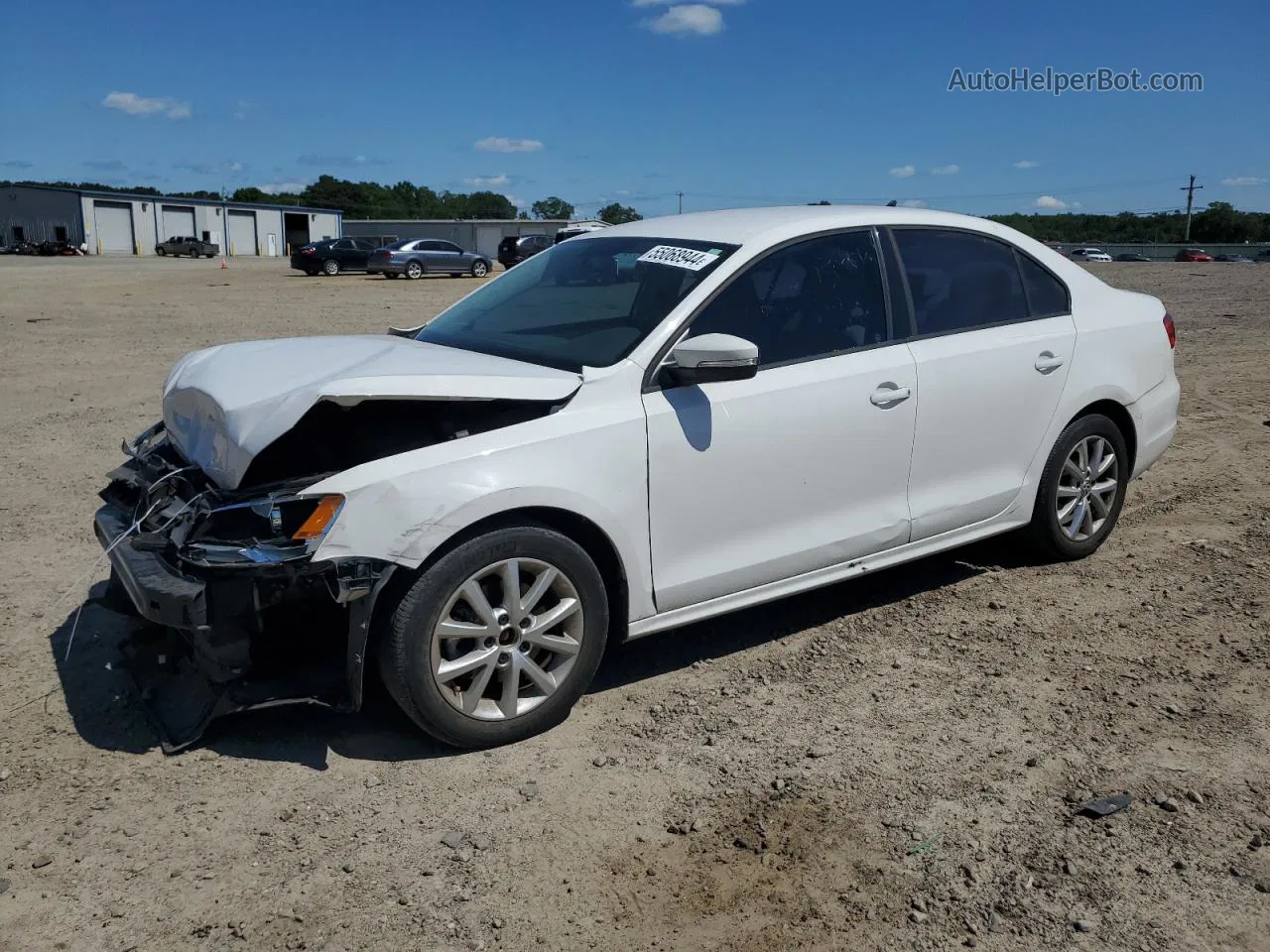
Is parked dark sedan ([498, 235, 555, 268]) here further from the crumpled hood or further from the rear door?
the crumpled hood

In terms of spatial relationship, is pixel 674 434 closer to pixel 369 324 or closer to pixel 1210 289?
pixel 369 324

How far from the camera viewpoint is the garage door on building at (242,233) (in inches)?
3297

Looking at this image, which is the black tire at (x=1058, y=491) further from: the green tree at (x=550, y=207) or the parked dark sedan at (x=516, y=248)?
the green tree at (x=550, y=207)

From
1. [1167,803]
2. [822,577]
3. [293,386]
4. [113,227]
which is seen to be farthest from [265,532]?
[113,227]

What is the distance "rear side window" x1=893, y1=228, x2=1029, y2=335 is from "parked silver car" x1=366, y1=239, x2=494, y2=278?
107 ft

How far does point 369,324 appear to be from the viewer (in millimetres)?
17328

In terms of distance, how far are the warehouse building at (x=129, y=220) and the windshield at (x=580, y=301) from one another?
77717mm

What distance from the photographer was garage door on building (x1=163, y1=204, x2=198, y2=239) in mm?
79812

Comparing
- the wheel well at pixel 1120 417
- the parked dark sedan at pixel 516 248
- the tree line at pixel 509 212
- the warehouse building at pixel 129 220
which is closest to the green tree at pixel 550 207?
the tree line at pixel 509 212

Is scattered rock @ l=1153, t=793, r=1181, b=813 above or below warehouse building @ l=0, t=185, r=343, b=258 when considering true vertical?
below

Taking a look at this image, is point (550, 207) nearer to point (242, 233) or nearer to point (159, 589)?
point (242, 233)

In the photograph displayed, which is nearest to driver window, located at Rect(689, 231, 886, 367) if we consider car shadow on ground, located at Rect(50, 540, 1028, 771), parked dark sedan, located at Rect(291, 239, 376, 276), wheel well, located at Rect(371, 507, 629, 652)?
wheel well, located at Rect(371, 507, 629, 652)

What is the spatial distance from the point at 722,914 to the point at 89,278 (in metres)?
35.0

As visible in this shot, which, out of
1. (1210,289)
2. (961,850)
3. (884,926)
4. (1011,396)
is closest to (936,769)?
(961,850)
